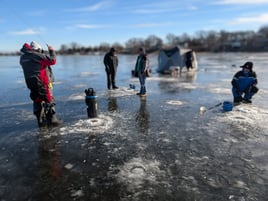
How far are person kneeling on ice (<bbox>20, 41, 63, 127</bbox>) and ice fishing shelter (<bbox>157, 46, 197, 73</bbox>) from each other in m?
12.6

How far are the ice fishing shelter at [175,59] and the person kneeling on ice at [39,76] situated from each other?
41.4 feet

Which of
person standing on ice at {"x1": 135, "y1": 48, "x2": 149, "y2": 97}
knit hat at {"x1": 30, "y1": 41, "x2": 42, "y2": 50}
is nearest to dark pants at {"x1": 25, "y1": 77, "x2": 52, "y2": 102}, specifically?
knit hat at {"x1": 30, "y1": 41, "x2": 42, "y2": 50}

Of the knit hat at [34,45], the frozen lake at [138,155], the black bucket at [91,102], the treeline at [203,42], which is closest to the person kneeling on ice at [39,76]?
the knit hat at [34,45]

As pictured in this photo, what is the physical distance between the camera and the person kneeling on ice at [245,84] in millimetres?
7902

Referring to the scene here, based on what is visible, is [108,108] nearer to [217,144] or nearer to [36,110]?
[36,110]

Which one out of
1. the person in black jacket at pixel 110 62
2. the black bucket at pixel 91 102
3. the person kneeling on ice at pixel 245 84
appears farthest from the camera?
the person in black jacket at pixel 110 62

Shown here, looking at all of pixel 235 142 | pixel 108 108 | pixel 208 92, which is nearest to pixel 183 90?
pixel 208 92

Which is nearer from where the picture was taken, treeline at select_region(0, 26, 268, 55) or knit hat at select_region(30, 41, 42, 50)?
knit hat at select_region(30, 41, 42, 50)

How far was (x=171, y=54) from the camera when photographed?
58.6 feet

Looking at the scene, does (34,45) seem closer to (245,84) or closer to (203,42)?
(245,84)

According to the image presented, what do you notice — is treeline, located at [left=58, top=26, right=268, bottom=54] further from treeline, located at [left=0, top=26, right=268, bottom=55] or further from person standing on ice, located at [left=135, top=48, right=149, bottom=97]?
person standing on ice, located at [left=135, top=48, right=149, bottom=97]

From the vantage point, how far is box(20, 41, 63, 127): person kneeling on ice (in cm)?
524

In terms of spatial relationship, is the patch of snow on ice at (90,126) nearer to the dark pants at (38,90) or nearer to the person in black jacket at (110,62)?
the dark pants at (38,90)

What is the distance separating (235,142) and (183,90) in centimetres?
621
